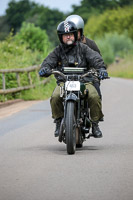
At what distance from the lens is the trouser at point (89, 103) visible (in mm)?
8883

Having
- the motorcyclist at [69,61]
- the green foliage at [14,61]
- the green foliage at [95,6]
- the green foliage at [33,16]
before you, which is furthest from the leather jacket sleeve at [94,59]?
the green foliage at [33,16]

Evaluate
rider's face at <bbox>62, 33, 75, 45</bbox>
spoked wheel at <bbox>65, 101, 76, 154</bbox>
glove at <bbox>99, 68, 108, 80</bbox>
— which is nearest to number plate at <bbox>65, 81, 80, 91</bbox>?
spoked wheel at <bbox>65, 101, 76, 154</bbox>

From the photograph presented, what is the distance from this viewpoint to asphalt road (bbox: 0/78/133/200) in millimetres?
6066

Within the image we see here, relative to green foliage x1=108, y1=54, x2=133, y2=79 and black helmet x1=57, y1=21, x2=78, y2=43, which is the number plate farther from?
green foliage x1=108, y1=54, x2=133, y2=79

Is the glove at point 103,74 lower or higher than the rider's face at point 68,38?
lower

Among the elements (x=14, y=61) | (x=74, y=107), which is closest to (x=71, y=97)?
(x=74, y=107)

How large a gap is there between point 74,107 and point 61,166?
3.92ft

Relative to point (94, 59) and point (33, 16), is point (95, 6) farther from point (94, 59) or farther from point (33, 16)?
point (94, 59)

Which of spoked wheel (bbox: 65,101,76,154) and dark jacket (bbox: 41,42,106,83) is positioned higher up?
dark jacket (bbox: 41,42,106,83)

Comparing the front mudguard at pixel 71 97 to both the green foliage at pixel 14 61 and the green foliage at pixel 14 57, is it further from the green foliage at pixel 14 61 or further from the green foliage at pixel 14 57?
the green foliage at pixel 14 57

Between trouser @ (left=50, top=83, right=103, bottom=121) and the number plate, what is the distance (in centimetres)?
26

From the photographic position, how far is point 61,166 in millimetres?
7590

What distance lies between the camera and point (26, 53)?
27.5 meters

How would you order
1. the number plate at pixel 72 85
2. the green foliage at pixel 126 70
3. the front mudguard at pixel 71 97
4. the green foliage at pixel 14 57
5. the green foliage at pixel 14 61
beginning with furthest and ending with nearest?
the green foliage at pixel 126 70 < the green foliage at pixel 14 57 < the green foliage at pixel 14 61 < the number plate at pixel 72 85 < the front mudguard at pixel 71 97
